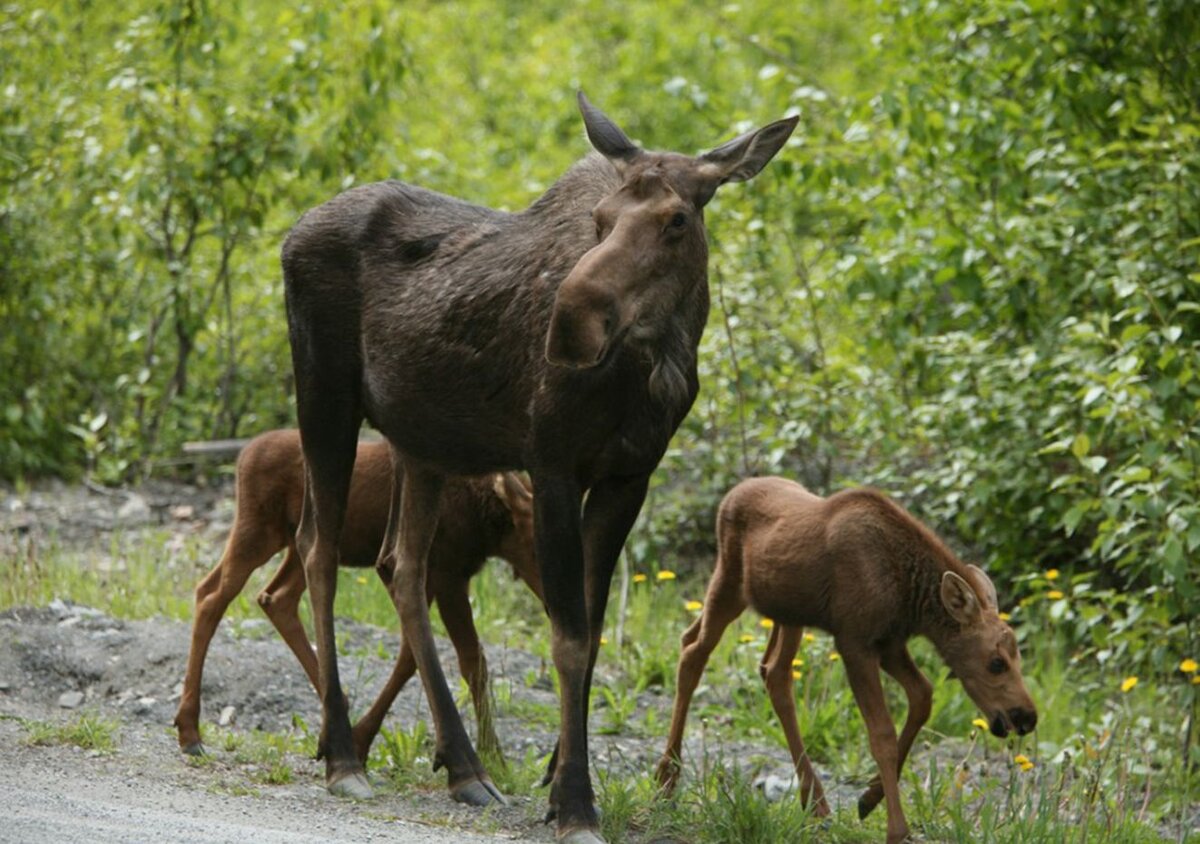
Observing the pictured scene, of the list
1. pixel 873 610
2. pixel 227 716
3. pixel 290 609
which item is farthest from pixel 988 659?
pixel 227 716

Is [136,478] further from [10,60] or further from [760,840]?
[760,840]

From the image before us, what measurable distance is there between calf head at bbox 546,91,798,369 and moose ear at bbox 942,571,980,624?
1.84 metres

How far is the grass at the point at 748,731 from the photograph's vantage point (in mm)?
6746

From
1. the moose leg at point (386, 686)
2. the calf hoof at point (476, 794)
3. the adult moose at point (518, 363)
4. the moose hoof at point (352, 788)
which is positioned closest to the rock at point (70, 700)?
the moose leg at point (386, 686)

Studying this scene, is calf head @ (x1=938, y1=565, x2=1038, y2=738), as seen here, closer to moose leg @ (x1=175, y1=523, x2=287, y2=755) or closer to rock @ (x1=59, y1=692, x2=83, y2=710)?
moose leg @ (x1=175, y1=523, x2=287, y2=755)

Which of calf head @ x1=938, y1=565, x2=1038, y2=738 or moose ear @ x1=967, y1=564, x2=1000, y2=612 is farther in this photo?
moose ear @ x1=967, y1=564, x2=1000, y2=612

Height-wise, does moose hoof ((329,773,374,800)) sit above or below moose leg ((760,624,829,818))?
below

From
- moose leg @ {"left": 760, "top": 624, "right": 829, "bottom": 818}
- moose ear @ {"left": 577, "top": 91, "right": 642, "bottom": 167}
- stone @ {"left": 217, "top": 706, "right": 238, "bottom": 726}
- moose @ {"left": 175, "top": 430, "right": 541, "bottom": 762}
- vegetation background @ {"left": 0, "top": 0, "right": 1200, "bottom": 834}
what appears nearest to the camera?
moose ear @ {"left": 577, "top": 91, "right": 642, "bottom": 167}

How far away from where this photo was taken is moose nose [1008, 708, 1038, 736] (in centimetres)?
730

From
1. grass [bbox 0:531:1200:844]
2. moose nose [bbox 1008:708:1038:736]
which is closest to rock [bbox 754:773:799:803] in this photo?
grass [bbox 0:531:1200:844]

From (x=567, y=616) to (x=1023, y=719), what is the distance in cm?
218

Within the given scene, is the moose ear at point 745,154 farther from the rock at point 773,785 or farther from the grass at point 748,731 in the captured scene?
the rock at point 773,785

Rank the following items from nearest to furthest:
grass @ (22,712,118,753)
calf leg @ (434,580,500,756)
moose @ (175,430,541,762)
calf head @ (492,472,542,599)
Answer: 1. grass @ (22,712,118,753)
2. calf leg @ (434,580,500,756)
3. moose @ (175,430,541,762)
4. calf head @ (492,472,542,599)

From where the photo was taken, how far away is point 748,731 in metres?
9.33
